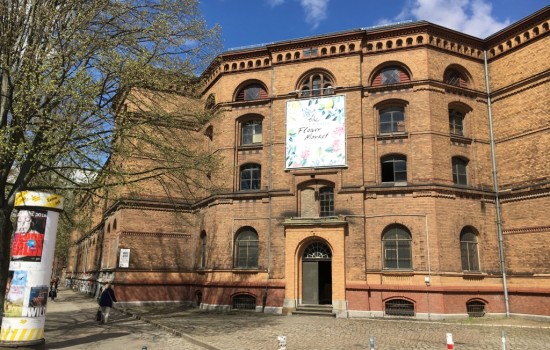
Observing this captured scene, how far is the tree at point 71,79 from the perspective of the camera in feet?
39.7

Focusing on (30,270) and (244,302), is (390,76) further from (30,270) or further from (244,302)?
(30,270)

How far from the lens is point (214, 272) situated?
898 inches

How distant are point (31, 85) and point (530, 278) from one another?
20.8 meters

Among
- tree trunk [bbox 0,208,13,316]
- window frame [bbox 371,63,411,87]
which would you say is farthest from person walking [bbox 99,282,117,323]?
window frame [bbox 371,63,411,87]

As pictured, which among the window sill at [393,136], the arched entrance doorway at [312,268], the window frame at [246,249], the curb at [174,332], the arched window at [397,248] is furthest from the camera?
the window frame at [246,249]

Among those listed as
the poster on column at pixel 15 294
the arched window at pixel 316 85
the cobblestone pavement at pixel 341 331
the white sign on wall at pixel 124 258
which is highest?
the arched window at pixel 316 85

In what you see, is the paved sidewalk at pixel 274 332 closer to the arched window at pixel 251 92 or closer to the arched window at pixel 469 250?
the arched window at pixel 469 250

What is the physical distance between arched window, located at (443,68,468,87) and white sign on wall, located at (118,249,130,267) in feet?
63.7

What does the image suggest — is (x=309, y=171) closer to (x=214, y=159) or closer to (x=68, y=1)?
(x=214, y=159)

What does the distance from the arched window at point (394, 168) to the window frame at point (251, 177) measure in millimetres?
6566

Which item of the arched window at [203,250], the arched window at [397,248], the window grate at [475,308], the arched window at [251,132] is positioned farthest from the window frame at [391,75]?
the arched window at [203,250]

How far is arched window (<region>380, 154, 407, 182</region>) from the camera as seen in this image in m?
21.1

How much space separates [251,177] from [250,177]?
6 cm

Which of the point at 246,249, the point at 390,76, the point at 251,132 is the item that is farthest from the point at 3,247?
the point at 390,76
